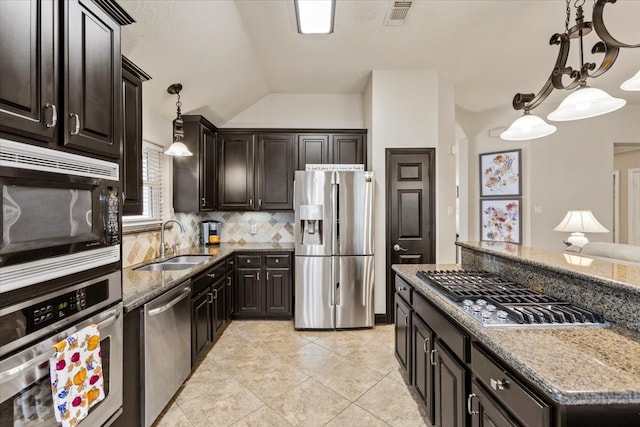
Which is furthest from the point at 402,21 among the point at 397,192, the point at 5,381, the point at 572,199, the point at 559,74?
the point at 572,199

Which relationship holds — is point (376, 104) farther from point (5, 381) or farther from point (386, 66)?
point (5, 381)

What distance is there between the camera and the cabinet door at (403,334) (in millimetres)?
2133

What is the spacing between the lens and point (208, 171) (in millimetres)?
3789

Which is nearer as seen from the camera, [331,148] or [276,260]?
[276,260]

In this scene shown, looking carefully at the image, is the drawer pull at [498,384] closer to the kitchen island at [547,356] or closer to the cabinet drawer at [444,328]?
the kitchen island at [547,356]

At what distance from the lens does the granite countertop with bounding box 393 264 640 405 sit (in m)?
0.79

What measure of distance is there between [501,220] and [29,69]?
579cm

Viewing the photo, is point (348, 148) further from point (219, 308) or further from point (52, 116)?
point (52, 116)

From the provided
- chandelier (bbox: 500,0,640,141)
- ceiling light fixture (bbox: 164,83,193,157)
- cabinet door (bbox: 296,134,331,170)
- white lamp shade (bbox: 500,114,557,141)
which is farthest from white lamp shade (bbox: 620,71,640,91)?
ceiling light fixture (bbox: 164,83,193,157)

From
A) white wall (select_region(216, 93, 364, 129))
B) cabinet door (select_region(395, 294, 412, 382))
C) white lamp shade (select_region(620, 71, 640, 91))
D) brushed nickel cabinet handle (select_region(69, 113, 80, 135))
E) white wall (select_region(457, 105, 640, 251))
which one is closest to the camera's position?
brushed nickel cabinet handle (select_region(69, 113, 80, 135))

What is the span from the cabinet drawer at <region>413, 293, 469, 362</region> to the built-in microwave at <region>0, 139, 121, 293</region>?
1.68 m

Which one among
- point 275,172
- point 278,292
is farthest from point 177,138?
point 278,292

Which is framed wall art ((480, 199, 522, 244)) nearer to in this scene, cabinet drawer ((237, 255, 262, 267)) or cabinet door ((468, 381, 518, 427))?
cabinet drawer ((237, 255, 262, 267))

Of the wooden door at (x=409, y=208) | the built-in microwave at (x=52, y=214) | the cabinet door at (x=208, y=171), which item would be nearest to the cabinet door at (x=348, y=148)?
the wooden door at (x=409, y=208)
